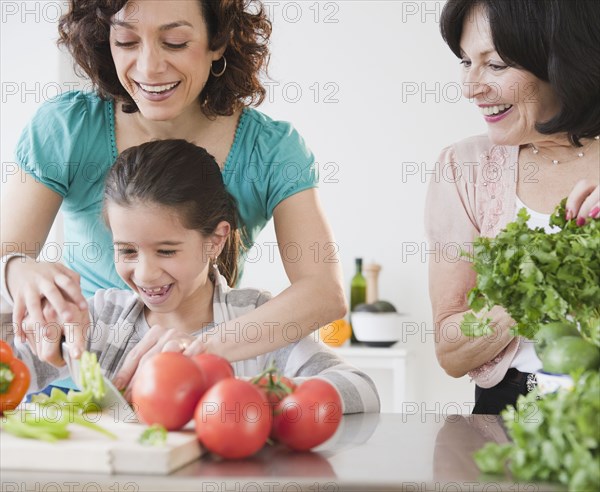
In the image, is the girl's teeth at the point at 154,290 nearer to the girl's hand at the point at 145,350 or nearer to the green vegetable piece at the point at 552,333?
the girl's hand at the point at 145,350

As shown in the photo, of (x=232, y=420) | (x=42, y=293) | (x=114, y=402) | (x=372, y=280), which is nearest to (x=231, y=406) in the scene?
(x=232, y=420)

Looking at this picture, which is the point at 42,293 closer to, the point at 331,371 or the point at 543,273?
the point at 331,371

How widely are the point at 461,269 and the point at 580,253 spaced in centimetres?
59

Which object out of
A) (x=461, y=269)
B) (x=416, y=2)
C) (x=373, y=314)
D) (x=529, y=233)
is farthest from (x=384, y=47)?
(x=529, y=233)

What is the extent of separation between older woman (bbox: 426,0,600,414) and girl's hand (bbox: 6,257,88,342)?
2.46 ft

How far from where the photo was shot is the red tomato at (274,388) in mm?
1057

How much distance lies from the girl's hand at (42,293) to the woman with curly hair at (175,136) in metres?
0.19

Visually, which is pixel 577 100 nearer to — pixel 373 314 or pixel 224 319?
pixel 224 319

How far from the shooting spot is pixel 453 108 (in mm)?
3736

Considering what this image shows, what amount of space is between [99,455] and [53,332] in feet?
1.22

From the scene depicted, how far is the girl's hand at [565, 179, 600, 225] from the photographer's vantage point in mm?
1237

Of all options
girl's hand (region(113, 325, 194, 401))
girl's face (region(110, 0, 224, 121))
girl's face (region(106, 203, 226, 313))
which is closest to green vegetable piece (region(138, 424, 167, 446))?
girl's hand (region(113, 325, 194, 401))

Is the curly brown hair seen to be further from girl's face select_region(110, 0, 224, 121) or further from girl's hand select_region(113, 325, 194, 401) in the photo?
girl's hand select_region(113, 325, 194, 401)

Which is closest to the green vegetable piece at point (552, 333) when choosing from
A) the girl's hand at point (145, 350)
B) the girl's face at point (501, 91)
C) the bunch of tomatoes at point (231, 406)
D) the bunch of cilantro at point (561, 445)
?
the bunch of cilantro at point (561, 445)
